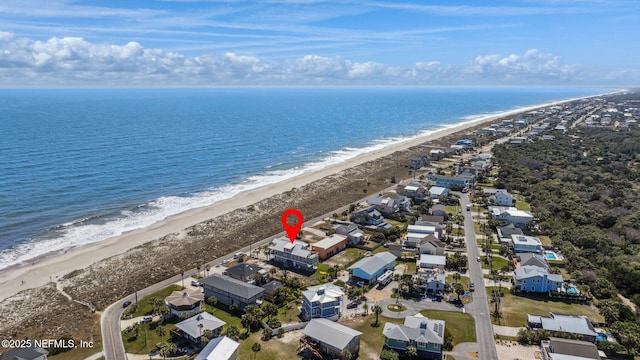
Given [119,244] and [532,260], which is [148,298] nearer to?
[119,244]

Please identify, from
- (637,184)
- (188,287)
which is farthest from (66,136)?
(637,184)

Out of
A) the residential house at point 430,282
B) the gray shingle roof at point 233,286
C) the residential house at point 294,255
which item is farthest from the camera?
the residential house at point 294,255

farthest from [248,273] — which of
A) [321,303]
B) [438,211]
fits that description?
[438,211]

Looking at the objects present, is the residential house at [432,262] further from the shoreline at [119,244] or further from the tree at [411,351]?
the shoreline at [119,244]

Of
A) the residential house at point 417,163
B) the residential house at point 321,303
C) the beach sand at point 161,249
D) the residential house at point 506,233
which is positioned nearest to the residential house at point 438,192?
the beach sand at point 161,249

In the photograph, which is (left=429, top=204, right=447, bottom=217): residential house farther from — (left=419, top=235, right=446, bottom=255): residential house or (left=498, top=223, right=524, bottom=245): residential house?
(left=419, top=235, right=446, bottom=255): residential house

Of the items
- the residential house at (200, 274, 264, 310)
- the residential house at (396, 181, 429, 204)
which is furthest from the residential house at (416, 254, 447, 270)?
the residential house at (396, 181, 429, 204)
